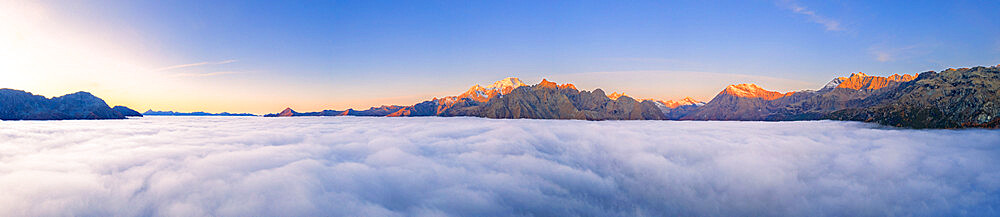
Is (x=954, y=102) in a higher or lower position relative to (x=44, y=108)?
lower

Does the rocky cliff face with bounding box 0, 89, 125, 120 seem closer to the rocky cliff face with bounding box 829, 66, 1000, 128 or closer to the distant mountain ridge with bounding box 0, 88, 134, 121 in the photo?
the distant mountain ridge with bounding box 0, 88, 134, 121

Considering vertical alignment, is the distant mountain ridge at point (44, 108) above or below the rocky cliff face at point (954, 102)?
above

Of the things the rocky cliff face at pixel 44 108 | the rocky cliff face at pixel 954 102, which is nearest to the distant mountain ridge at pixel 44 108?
the rocky cliff face at pixel 44 108

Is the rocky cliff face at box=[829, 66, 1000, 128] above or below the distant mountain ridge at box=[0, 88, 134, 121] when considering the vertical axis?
below

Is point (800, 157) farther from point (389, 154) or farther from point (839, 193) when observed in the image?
point (389, 154)

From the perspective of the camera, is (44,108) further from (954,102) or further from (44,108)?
(954,102)

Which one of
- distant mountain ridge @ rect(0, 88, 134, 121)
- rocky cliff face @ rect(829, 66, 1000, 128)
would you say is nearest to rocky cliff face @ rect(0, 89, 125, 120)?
distant mountain ridge @ rect(0, 88, 134, 121)

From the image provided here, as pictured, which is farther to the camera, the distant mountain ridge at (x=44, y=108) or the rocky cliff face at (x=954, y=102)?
the distant mountain ridge at (x=44, y=108)

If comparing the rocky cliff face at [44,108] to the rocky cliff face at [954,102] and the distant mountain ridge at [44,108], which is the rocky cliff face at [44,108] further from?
the rocky cliff face at [954,102]

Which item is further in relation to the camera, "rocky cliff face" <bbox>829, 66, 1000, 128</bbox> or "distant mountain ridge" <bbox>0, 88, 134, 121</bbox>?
"distant mountain ridge" <bbox>0, 88, 134, 121</bbox>

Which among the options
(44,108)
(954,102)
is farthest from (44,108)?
(954,102)
